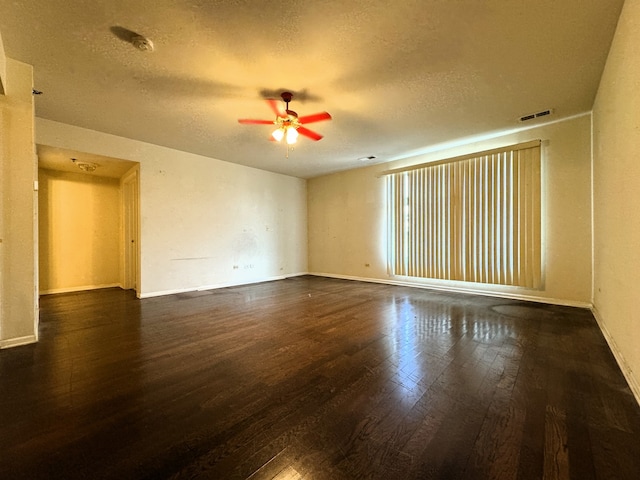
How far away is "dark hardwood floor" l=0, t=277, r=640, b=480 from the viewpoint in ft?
3.92

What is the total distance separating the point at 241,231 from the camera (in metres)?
6.05

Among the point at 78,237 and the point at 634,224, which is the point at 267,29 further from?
the point at 78,237

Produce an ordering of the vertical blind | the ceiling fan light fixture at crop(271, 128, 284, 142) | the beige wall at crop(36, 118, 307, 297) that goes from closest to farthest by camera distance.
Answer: the ceiling fan light fixture at crop(271, 128, 284, 142) < the vertical blind < the beige wall at crop(36, 118, 307, 297)

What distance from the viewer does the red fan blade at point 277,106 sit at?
3.10 metres

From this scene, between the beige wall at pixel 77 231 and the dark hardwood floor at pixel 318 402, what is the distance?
2.89 metres

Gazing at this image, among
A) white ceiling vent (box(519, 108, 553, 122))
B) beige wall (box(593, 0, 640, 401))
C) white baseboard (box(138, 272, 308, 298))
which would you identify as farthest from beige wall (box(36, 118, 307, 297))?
beige wall (box(593, 0, 640, 401))

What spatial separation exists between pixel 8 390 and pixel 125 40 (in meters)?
2.78


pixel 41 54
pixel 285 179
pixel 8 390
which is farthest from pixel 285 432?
pixel 285 179

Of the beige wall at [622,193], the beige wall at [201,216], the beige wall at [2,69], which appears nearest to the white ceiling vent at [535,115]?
the beige wall at [622,193]

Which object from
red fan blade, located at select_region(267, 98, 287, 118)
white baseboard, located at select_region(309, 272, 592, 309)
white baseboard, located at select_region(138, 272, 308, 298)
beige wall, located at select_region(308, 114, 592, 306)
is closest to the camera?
red fan blade, located at select_region(267, 98, 287, 118)

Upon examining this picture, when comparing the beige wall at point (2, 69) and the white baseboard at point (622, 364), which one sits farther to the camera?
the beige wall at point (2, 69)

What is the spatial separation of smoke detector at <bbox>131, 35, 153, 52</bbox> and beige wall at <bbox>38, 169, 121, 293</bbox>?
4.71 m

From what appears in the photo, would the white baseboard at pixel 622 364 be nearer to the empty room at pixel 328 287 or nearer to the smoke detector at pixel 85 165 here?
the empty room at pixel 328 287

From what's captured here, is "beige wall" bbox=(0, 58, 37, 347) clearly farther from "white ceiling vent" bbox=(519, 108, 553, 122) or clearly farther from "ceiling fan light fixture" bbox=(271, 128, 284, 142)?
"white ceiling vent" bbox=(519, 108, 553, 122)
